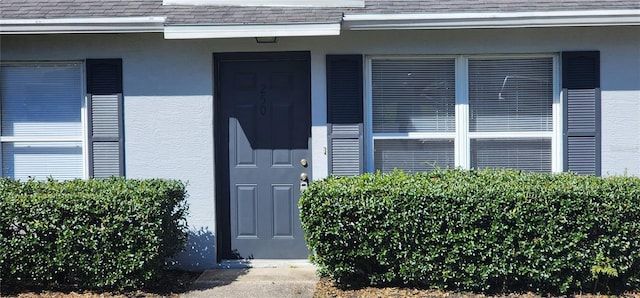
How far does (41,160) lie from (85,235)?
5.60ft

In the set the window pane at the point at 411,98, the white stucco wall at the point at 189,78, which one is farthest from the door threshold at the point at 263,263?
the window pane at the point at 411,98

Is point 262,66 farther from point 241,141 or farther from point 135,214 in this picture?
point 135,214

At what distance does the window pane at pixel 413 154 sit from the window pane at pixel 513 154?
11.5 inches

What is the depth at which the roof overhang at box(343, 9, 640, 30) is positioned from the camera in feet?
19.0

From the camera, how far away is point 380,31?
6285 mm

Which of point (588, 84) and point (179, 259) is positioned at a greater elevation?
point (588, 84)

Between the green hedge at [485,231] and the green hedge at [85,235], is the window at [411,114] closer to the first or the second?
the green hedge at [485,231]

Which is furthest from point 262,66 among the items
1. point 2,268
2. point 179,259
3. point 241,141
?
point 2,268

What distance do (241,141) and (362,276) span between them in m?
1.99

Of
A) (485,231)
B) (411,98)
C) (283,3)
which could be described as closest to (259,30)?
(283,3)

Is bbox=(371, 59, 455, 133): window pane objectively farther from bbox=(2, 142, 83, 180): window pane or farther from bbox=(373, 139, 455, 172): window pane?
bbox=(2, 142, 83, 180): window pane

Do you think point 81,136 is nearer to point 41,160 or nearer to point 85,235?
point 41,160

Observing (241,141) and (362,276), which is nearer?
(362,276)

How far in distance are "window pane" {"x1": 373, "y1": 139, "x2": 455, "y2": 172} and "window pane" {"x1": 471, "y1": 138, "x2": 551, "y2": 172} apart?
293mm
